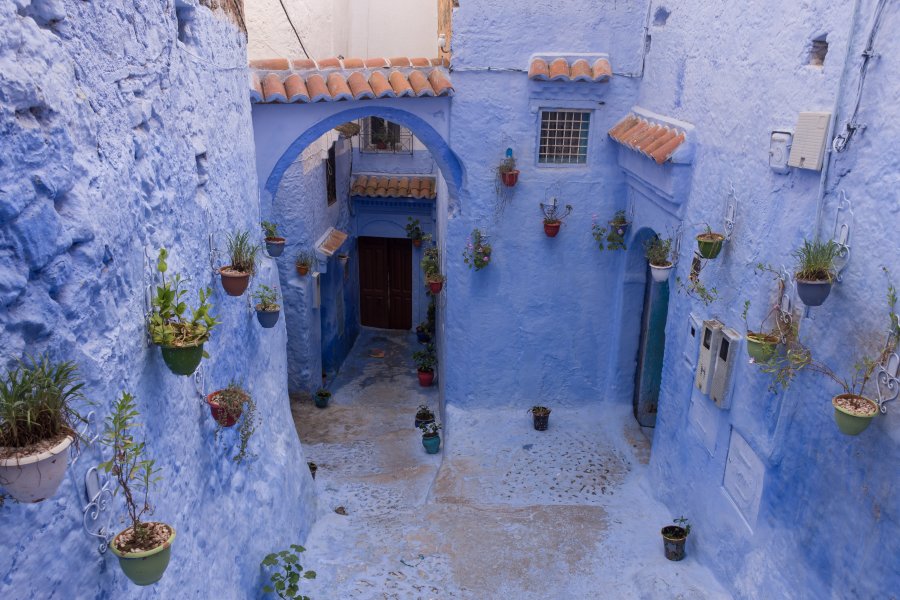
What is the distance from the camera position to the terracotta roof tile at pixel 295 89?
28.2ft

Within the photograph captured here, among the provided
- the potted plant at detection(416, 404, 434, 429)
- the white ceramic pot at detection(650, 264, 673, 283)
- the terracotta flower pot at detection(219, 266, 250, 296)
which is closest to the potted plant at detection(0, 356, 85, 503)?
the terracotta flower pot at detection(219, 266, 250, 296)

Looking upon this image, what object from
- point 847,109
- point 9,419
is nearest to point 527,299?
point 847,109

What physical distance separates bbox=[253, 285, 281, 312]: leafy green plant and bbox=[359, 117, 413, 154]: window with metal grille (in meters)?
9.17

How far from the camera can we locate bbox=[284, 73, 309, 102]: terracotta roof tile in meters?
8.59

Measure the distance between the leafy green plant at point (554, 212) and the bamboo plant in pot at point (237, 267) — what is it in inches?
190

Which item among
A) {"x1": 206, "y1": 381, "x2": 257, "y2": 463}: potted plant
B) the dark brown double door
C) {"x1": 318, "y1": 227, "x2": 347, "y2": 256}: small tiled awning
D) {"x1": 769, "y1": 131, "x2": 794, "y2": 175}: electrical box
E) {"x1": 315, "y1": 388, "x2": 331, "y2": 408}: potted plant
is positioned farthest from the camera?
the dark brown double door

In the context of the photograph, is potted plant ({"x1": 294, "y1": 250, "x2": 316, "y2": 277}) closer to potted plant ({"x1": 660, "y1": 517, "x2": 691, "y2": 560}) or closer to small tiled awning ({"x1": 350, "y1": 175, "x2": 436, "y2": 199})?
small tiled awning ({"x1": 350, "y1": 175, "x2": 436, "y2": 199})

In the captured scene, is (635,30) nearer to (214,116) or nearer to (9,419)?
(214,116)

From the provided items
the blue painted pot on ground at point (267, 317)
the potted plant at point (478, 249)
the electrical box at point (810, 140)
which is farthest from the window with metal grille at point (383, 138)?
the electrical box at point (810, 140)

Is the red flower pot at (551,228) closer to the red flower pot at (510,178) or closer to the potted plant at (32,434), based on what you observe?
the red flower pot at (510,178)

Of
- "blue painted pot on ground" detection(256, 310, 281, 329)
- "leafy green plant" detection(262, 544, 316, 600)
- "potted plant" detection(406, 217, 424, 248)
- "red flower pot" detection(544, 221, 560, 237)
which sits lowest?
"leafy green plant" detection(262, 544, 316, 600)

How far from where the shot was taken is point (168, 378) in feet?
13.7

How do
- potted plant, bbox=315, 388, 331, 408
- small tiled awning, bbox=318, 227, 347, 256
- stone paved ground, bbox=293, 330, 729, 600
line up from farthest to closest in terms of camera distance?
small tiled awning, bbox=318, 227, 347, 256 → potted plant, bbox=315, 388, 331, 408 → stone paved ground, bbox=293, 330, 729, 600

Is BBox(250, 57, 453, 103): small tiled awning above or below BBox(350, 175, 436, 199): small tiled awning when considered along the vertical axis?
above
